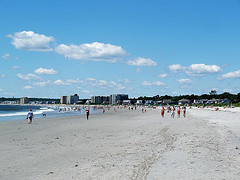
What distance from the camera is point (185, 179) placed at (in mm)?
6117

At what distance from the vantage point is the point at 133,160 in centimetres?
823

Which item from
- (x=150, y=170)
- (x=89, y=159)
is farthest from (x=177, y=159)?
(x=89, y=159)

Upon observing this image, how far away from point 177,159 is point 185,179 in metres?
2.06

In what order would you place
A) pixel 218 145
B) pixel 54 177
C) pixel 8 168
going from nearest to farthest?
pixel 54 177, pixel 8 168, pixel 218 145

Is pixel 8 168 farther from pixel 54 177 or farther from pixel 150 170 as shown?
pixel 150 170

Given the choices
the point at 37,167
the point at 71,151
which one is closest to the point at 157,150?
the point at 71,151

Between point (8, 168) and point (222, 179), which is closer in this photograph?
point (222, 179)

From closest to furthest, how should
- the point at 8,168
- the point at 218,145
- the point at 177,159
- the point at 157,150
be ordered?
the point at 8,168
the point at 177,159
the point at 157,150
the point at 218,145

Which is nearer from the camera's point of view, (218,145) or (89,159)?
(89,159)

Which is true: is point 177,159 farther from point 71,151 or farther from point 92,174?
point 71,151

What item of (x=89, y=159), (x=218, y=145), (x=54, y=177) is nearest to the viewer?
(x=54, y=177)

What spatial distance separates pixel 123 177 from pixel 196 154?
351 cm

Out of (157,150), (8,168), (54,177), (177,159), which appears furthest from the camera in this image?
(157,150)

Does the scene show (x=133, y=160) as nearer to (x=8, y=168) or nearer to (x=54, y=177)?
(x=54, y=177)
